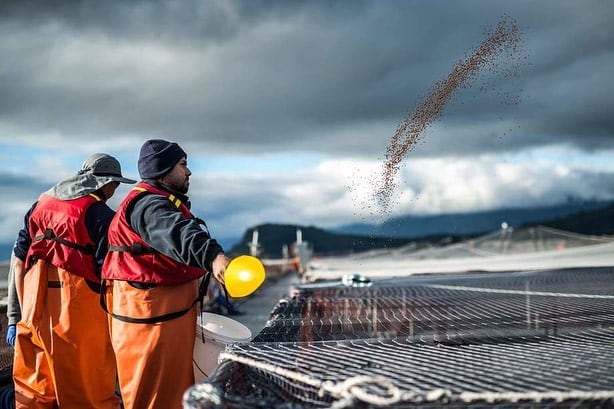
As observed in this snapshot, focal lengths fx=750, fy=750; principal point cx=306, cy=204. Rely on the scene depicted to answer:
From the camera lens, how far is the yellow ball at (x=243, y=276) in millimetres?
2887

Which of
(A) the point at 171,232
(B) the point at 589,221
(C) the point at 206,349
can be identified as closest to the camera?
(A) the point at 171,232

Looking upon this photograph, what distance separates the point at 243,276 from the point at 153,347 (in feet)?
3.39

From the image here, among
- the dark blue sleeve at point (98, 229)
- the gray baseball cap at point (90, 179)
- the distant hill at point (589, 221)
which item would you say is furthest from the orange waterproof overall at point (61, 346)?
the distant hill at point (589, 221)

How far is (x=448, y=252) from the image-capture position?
4041cm

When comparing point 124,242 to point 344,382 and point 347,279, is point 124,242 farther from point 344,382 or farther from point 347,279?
point 347,279

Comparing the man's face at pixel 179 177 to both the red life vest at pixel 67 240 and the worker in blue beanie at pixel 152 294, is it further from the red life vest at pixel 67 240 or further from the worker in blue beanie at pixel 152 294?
the red life vest at pixel 67 240

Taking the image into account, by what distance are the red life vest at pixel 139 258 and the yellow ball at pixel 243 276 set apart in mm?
829

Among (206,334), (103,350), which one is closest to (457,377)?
(206,334)

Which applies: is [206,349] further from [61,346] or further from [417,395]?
[417,395]

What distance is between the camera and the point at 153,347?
12.1 feet

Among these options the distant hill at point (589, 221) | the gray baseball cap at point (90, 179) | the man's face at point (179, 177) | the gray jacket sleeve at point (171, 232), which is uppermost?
the distant hill at point (589, 221)

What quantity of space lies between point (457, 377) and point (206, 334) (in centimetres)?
181

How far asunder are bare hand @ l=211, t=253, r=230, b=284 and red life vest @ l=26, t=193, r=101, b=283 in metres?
2.30

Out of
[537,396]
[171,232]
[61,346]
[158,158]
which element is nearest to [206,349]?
[171,232]
